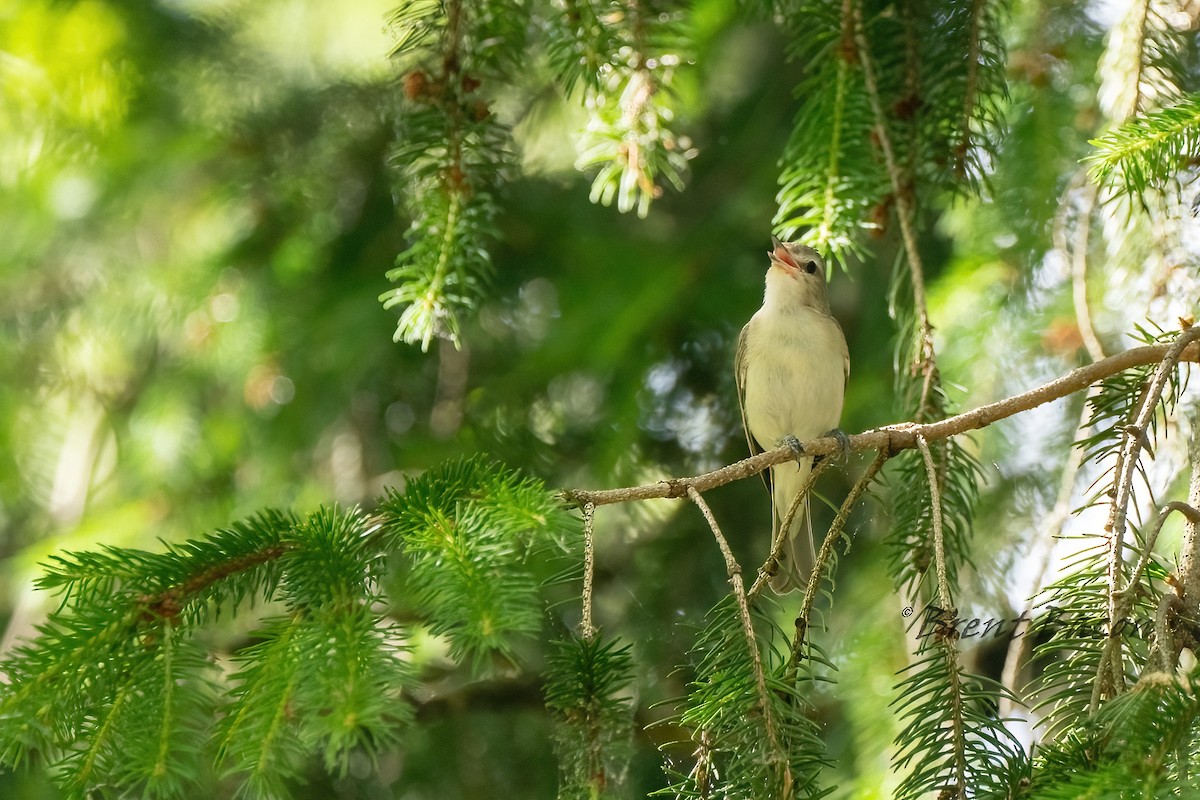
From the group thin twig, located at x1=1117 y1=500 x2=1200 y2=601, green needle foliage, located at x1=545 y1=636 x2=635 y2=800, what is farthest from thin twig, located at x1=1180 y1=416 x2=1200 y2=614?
green needle foliage, located at x1=545 y1=636 x2=635 y2=800

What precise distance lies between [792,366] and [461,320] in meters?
1.11

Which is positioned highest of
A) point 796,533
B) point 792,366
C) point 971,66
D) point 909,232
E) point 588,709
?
point 792,366

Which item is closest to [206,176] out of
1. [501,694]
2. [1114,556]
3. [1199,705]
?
[501,694]

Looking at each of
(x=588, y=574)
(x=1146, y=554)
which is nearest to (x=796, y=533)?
(x=588, y=574)

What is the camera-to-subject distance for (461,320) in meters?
3.62

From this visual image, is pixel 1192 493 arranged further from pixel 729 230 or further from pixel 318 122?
pixel 318 122

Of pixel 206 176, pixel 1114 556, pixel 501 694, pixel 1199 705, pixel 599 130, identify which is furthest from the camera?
pixel 206 176

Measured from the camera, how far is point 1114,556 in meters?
1.72

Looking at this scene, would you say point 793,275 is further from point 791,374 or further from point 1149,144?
point 1149,144

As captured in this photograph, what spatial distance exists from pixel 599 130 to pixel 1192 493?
1.35m

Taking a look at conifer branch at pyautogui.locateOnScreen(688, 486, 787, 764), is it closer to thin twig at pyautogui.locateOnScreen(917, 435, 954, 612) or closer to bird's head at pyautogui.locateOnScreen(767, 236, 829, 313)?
thin twig at pyautogui.locateOnScreen(917, 435, 954, 612)

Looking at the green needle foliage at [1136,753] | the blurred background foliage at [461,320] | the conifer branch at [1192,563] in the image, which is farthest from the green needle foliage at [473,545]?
the blurred background foliage at [461,320]

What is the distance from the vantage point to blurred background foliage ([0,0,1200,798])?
3.19 metres

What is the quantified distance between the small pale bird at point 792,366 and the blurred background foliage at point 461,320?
0.15 m
